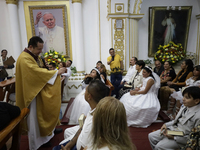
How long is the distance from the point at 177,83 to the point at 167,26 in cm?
383

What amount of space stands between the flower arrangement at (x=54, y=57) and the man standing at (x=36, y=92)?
13.5 ft

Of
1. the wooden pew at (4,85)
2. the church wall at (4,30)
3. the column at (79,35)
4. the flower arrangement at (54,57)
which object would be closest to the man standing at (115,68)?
the column at (79,35)

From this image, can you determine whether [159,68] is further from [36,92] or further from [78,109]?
[36,92]

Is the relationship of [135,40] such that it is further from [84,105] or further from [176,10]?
[84,105]

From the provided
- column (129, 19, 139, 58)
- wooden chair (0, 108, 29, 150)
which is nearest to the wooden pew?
wooden chair (0, 108, 29, 150)

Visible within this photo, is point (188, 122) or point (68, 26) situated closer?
point (188, 122)

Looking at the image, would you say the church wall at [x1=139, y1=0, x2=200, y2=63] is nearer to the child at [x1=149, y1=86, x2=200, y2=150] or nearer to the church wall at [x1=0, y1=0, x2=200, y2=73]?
the church wall at [x1=0, y1=0, x2=200, y2=73]

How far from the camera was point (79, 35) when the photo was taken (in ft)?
22.9

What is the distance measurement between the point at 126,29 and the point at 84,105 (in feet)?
12.4

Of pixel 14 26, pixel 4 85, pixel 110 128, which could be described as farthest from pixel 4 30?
pixel 110 128

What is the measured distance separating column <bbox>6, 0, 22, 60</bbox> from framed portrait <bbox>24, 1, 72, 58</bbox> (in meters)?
0.43

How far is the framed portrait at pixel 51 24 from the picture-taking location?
22.9 feet

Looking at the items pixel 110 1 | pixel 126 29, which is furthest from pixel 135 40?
pixel 110 1

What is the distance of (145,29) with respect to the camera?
7242mm
